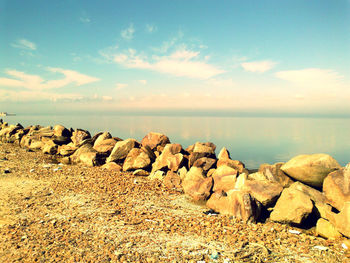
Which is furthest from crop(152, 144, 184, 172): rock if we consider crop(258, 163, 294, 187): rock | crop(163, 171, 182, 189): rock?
crop(258, 163, 294, 187): rock

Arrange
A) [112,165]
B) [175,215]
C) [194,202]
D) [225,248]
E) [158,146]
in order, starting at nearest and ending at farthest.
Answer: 1. [225,248]
2. [175,215]
3. [194,202]
4. [112,165]
5. [158,146]

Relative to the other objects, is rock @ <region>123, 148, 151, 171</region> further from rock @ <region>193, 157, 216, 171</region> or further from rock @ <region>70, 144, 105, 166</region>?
rock @ <region>193, 157, 216, 171</region>

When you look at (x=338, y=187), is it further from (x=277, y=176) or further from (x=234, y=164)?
(x=234, y=164)

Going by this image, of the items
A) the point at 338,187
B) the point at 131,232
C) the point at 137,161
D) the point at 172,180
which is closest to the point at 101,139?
the point at 137,161

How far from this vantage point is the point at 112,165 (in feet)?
41.1

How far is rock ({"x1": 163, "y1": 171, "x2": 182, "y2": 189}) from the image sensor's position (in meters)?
9.99

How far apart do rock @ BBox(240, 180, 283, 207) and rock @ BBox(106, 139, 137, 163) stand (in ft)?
24.0

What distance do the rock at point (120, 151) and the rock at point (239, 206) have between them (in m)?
7.00

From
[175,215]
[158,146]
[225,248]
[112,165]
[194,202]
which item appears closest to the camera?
[225,248]

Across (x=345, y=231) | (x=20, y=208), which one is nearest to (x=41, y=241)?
(x=20, y=208)

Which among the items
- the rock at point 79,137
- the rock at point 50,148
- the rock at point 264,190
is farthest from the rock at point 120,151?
the rock at point 264,190

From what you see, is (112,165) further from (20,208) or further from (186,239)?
(186,239)

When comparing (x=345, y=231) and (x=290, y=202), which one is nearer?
(x=345, y=231)

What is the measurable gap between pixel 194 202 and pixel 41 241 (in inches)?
196
